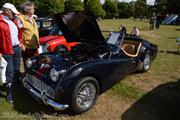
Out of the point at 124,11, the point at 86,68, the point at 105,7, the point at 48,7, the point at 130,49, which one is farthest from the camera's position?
the point at 124,11

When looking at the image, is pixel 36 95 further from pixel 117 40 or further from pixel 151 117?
pixel 117 40

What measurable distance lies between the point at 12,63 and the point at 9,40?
1.81 ft

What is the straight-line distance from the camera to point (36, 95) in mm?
4910

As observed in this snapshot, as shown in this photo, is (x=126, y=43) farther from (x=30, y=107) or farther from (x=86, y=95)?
(x=30, y=107)

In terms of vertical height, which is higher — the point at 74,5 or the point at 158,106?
the point at 74,5

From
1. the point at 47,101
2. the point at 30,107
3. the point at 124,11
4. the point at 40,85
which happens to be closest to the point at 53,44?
the point at 30,107

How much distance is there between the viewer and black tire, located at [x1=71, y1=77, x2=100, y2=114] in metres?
4.72

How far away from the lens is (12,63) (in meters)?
5.18

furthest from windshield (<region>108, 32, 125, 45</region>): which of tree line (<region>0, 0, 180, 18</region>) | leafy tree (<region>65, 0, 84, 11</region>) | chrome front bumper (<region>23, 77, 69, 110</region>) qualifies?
leafy tree (<region>65, 0, 84, 11</region>)

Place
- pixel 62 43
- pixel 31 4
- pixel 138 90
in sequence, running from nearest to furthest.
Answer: pixel 31 4 < pixel 138 90 < pixel 62 43

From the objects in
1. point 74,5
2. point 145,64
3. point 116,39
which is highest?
point 74,5

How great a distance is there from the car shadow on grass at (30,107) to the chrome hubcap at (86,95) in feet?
1.12

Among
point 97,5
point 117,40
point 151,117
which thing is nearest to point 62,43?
point 117,40

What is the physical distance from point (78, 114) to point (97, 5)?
44680 mm
